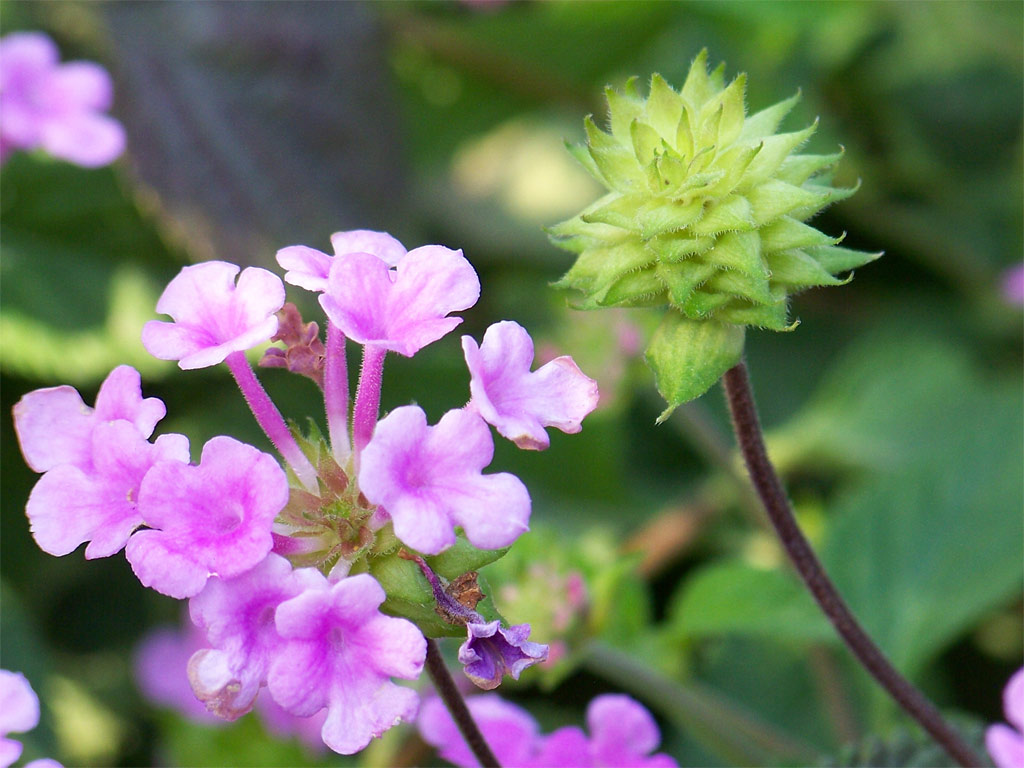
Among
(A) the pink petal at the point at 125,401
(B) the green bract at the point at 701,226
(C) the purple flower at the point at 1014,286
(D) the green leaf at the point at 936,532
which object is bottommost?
(D) the green leaf at the point at 936,532

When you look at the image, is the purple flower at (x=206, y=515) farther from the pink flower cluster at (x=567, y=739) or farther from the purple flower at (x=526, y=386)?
the pink flower cluster at (x=567, y=739)

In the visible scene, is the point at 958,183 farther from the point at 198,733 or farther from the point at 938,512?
the point at 198,733

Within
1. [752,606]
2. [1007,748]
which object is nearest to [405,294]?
[1007,748]

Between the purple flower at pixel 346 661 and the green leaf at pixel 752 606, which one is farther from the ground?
the purple flower at pixel 346 661

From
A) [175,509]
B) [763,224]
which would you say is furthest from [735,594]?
[175,509]

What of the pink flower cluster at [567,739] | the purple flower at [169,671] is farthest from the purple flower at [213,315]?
the purple flower at [169,671]

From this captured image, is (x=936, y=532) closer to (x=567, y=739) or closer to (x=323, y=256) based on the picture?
(x=567, y=739)
